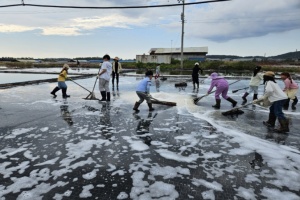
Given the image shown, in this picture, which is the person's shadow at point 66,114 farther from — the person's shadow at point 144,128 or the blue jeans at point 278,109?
the blue jeans at point 278,109

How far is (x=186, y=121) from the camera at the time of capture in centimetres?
733

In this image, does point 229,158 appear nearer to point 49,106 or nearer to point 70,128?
point 70,128

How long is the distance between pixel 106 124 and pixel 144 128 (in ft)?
3.60

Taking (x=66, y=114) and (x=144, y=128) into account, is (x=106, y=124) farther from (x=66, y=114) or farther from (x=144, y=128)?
(x=66, y=114)

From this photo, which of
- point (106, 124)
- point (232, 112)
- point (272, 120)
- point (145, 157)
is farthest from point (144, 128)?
point (272, 120)

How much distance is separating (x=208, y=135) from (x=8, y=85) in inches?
524

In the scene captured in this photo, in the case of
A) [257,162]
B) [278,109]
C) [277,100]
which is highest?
[277,100]

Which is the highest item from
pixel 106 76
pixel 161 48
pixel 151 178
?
pixel 161 48

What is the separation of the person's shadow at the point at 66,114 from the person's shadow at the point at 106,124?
33.9 inches

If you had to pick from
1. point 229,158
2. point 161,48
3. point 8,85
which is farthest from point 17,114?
point 161,48

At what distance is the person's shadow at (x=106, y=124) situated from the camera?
5980mm

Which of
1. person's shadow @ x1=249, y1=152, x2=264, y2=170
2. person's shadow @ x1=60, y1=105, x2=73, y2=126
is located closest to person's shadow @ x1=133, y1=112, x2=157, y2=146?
person's shadow @ x1=60, y1=105, x2=73, y2=126

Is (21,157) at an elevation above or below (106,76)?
below

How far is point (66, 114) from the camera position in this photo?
8.01 metres
